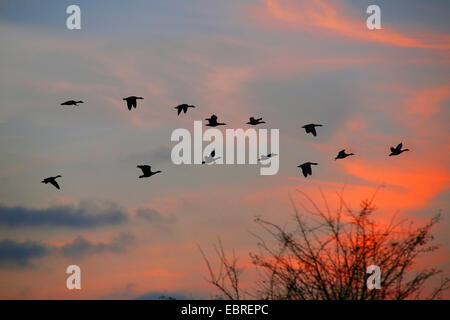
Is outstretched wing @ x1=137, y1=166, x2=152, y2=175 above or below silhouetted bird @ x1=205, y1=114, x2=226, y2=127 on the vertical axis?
below

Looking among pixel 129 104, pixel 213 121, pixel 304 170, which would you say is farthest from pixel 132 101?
pixel 304 170

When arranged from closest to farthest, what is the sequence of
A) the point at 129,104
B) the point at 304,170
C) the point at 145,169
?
the point at 304,170 < the point at 145,169 < the point at 129,104

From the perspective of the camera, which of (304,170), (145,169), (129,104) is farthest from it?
(129,104)

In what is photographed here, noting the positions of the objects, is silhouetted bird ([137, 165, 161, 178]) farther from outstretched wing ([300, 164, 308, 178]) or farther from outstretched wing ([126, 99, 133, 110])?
outstretched wing ([300, 164, 308, 178])

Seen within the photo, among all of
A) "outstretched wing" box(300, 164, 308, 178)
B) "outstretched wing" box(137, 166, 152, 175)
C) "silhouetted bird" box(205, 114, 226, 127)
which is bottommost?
"outstretched wing" box(300, 164, 308, 178)

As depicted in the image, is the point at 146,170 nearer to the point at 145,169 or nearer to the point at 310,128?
the point at 145,169

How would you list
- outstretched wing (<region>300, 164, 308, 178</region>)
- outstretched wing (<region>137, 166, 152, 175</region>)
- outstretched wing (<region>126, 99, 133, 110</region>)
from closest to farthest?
outstretched wing (<region>300, 164, 308, 178</region>), outstretched wing (<region>137, 166, 152, 175</region>), outstretched wing (<region>126, 99, 133, 110</region>)

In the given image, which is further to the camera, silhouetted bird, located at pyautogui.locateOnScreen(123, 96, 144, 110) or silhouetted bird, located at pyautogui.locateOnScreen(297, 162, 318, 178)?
silhouetted bird, located at pyautogui.locateOnScreen(123, 96, 144, 110)

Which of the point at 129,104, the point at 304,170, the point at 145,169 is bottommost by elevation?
the point at 304,170

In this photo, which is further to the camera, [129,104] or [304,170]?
[129,104]

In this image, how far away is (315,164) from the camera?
109 feet
